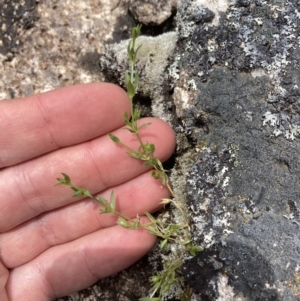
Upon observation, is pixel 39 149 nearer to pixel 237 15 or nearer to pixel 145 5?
pixel 145 5

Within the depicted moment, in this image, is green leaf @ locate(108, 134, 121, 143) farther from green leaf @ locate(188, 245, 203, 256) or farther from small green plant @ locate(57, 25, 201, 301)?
green leaf @ locate(188, 245, 203, 256)

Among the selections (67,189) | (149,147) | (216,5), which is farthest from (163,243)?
(216,5)

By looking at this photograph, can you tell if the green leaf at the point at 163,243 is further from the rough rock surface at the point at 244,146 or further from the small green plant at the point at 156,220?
the rough rock surface at the point at 244,146

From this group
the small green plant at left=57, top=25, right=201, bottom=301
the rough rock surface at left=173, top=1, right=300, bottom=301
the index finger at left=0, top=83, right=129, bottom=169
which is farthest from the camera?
the index finger at left=0, top=83, right=129, bottom=169

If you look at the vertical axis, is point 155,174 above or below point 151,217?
above

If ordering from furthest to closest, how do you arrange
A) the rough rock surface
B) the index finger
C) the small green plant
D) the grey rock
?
the grey rock < the index finger < the small green plant < the rough rock surface

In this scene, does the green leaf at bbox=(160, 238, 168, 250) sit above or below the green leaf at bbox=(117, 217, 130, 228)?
below

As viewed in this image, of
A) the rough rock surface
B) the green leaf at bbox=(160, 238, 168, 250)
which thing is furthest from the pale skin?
the rough rock surface

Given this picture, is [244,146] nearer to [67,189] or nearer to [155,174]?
[155,174]
